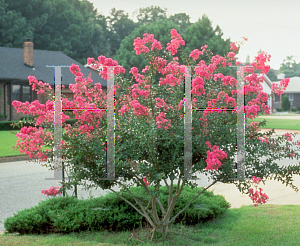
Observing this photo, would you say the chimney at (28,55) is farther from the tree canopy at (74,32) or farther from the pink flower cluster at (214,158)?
the pink flower cluster at (214,158)

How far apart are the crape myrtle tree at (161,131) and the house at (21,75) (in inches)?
1008

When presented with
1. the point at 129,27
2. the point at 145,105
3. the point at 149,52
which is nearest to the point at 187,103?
the point at 145,105

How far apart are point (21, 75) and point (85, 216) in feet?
91.0

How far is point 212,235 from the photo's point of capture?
5004 millimetres

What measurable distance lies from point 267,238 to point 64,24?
167 feet

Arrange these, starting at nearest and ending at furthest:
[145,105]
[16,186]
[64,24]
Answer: [145,105]
[16,186]
[64,24]

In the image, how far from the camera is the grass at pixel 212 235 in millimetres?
4625

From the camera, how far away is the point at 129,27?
6850 centimetres

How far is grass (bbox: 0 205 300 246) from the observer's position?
462 cm

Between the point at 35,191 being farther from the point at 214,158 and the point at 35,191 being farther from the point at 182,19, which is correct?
the point at 182,19

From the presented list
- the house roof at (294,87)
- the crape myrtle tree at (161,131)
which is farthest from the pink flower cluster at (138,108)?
the house roof at (294,87)

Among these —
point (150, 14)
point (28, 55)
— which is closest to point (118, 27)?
point (150, 14)

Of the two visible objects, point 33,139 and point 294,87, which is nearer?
point 33,139

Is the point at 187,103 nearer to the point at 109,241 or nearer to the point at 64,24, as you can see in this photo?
the point at 109,241
